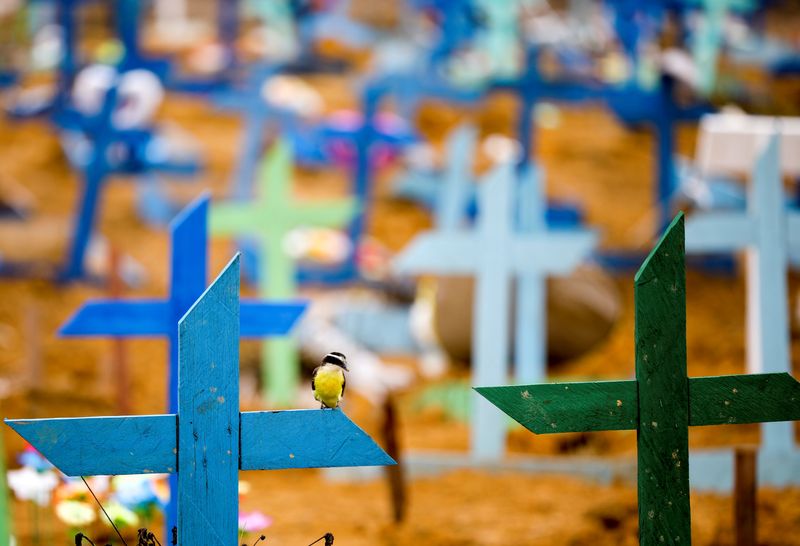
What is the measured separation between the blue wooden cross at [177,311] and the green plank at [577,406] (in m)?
1.15

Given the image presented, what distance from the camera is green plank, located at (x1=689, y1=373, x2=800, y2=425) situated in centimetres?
237

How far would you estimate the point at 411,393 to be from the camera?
6.93 metres

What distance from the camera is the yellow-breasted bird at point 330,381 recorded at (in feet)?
7.78

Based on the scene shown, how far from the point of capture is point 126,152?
916 cm

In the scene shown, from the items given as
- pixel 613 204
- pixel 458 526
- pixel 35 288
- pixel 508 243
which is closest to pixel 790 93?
pixel 613 204

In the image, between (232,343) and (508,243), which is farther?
(508,243)

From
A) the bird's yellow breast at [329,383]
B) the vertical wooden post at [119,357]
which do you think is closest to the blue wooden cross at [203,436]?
the bird's yellow breast at [329,383]

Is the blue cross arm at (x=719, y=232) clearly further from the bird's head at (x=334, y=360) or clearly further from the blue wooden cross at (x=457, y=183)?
the blue wooden cross at (x=457, y=183)

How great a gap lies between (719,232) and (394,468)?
150 cm

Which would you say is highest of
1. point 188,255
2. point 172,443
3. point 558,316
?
point 558,316

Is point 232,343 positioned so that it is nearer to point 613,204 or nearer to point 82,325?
point 82,325

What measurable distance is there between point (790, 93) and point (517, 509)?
41.2 feet

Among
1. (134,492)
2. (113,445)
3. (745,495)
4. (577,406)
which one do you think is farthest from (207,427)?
(745,495)

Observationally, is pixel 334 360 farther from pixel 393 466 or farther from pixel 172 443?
pixel 393 466
